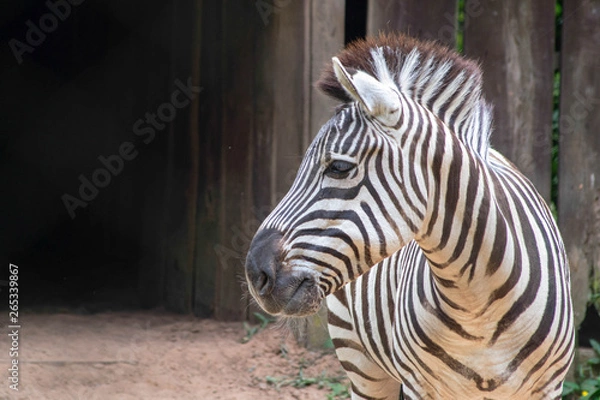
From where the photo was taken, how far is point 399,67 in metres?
2.85

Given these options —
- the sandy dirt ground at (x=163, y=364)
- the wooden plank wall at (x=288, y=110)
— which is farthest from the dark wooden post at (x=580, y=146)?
the sandy dirt ground at (x=163, y=364)

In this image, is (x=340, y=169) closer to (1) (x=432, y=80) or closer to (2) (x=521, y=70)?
(1) (x=432, y=80)

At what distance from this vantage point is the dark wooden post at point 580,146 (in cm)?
507

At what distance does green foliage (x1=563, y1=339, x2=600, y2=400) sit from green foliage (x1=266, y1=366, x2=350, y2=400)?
134cm

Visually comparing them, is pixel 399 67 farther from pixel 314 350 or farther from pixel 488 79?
pixel 314 350

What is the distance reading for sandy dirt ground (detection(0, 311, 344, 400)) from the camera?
16.5 feet

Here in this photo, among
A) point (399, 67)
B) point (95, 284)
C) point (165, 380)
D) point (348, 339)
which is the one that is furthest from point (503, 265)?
point (95, 284)

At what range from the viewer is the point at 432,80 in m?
2.84

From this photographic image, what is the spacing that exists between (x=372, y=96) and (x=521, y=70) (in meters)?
2.86

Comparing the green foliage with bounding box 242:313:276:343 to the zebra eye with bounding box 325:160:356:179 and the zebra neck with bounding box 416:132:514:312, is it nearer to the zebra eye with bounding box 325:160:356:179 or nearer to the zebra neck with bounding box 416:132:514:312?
the zebra neck with bounding box 416:132:514:312

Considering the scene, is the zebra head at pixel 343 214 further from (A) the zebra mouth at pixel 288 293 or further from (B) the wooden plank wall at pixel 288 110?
(B) the wooden plank wall at pixel 288 110

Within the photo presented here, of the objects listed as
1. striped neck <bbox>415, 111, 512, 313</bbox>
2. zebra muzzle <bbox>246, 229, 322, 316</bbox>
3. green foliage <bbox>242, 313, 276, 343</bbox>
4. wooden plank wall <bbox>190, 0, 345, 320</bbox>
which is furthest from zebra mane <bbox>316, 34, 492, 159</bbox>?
green foliage <bbox>242, 313, 276, 343</bbox>

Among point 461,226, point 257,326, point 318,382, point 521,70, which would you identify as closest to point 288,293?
point 461,226

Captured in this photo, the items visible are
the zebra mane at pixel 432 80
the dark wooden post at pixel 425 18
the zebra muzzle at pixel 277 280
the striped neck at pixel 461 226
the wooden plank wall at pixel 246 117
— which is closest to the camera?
the zebra muzzle at pixel 277 280
